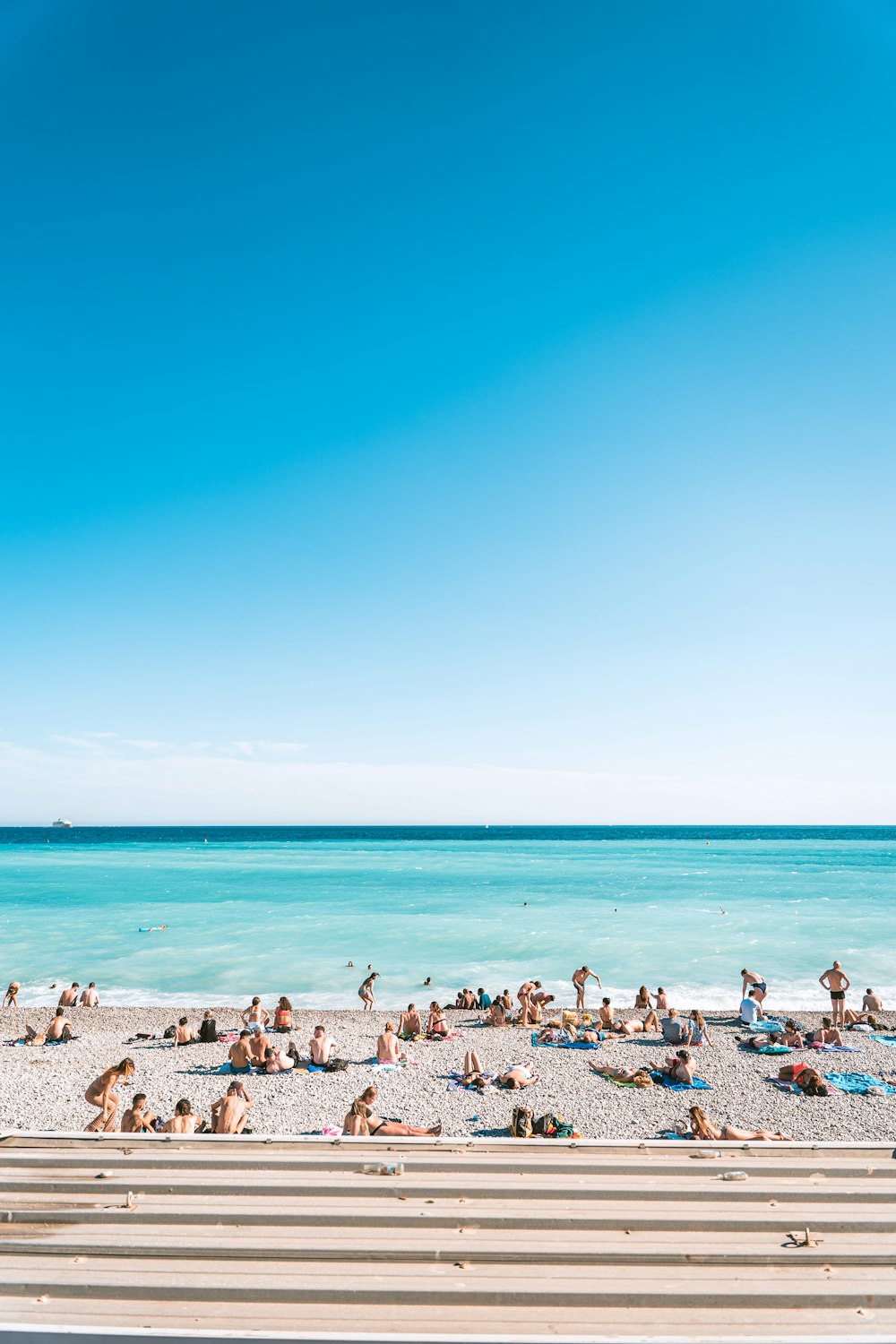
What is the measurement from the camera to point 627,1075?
13.9 metres

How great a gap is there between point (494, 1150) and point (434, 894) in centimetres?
4707

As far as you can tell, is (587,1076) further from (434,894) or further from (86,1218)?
(434,894)

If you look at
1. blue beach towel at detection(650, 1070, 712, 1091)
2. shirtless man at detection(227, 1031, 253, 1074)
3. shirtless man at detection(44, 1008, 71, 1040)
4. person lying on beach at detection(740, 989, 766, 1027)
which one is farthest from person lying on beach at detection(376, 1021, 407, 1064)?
person lying on beach at detection(740, 989, 766, 1027)

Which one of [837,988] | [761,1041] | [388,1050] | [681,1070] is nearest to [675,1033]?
[761,1041]

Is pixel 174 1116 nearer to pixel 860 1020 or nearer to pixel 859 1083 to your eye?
pixel 859 1083

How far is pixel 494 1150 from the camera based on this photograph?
601cm

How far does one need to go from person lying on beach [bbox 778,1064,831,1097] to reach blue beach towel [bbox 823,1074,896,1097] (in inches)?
15.1

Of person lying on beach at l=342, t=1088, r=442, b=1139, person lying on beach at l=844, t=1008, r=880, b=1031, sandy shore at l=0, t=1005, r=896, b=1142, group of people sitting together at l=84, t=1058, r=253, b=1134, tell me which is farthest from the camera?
person lying on beach at l=844, t=1008, r=880, b=1031

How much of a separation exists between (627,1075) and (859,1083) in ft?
14.1

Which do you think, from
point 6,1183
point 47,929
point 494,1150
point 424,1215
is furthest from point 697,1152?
point 47,929

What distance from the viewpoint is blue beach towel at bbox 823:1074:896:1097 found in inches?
526

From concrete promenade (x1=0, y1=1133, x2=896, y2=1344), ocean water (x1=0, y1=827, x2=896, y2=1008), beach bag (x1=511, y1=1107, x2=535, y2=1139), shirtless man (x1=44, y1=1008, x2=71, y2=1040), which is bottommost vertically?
ocean water (x1=0, y1=827, x2=896, y2=1008)

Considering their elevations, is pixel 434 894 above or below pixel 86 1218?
below

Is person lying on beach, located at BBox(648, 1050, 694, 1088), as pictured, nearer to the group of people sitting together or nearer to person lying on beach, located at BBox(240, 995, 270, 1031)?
the group of people sitting together
